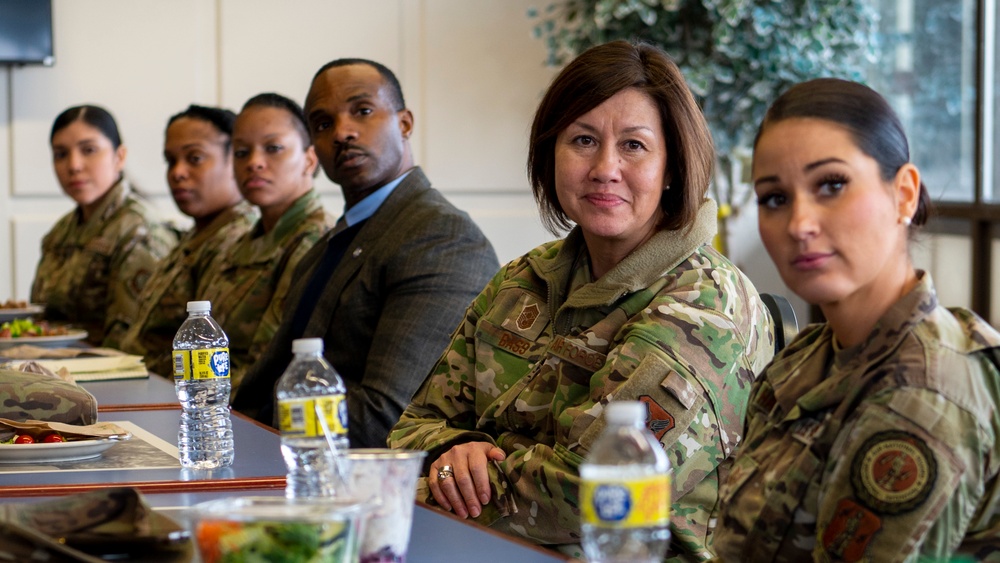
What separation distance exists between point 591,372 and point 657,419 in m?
A: 0.17

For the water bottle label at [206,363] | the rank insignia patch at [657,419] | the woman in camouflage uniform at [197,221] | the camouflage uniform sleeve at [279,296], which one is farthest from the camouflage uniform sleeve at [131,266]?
the rank insignia patch at [657,419]

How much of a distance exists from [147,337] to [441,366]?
2.22 metres

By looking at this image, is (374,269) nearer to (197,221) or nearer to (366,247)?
(366,247)

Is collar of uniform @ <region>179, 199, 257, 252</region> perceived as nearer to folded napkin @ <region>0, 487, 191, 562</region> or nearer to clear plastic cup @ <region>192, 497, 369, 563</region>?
folded napkin @ <region>0, 487, 191, 562</region>

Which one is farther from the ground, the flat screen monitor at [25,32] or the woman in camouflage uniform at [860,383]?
the flat screen monitor at [25,32]

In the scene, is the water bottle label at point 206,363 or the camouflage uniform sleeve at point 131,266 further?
the camouflage uniform sleeve at point 131,266

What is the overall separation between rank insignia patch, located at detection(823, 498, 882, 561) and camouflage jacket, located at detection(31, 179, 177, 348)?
380 centimetres

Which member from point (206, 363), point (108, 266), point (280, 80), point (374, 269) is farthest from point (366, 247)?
point (280, 80)

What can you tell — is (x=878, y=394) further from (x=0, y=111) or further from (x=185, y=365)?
(x=0, y=111)

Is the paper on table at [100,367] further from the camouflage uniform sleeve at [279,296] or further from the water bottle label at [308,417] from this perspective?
the water bottle label at [308,417]

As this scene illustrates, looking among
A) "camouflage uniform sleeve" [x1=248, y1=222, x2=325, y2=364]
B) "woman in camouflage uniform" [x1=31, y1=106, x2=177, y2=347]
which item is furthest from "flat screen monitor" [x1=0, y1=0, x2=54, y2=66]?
"camouflage uniform sleeve" [x1=248, y1=222, x2=325, y2=364]

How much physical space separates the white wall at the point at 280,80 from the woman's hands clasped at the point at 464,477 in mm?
4248

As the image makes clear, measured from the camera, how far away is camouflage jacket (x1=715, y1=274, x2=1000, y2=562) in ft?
3.89

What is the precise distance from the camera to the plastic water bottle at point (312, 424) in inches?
49.9
